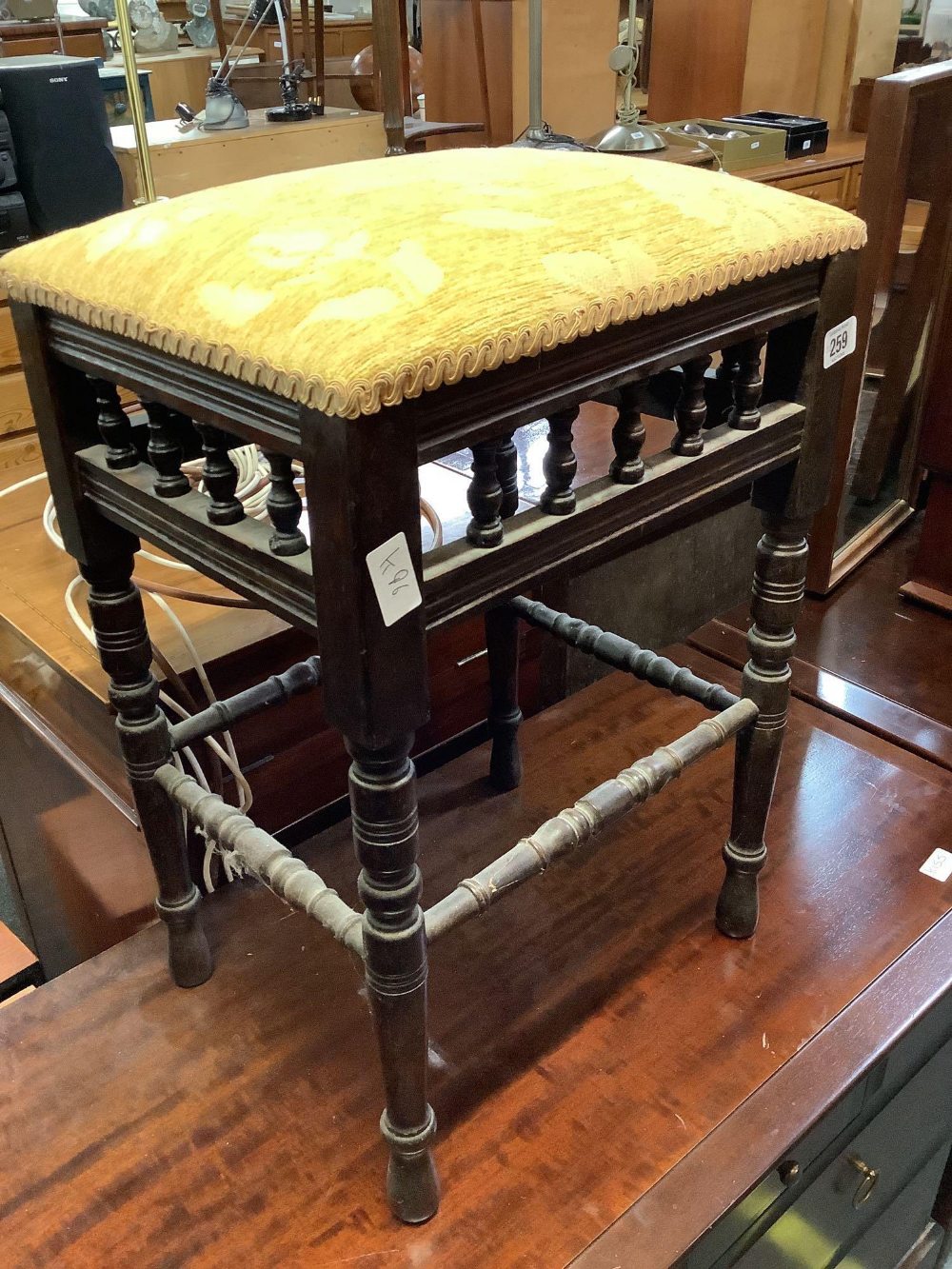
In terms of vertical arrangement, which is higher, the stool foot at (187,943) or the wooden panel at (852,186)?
the wooden panel at (852,186)

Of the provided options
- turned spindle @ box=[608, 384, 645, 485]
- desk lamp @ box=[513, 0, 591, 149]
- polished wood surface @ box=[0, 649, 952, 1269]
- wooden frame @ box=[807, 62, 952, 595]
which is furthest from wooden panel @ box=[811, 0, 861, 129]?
turned spindle @ box=[608, 384, 645, 485]

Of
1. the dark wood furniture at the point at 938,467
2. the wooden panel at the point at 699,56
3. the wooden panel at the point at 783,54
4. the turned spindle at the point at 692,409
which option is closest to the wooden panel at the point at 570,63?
the wooden panel at the point at 699,56

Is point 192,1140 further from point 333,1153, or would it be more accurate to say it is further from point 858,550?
point 858,550

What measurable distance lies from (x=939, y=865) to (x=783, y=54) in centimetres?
248

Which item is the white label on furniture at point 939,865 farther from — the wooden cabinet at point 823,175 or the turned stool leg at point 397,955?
the wooden cabinet at point 823,175

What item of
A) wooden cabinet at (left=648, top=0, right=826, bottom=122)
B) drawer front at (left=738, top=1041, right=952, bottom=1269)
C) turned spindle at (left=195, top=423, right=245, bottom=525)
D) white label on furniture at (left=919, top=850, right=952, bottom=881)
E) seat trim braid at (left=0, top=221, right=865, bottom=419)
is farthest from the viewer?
wooden cabinet at (left=648, top=0, right=826, bottom=122)

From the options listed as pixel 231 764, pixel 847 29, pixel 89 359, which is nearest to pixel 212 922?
pixel 231 764

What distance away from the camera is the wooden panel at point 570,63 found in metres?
2.55

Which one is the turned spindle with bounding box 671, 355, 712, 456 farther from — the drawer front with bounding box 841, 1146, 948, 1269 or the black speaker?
the black speaker

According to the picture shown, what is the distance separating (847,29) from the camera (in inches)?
107

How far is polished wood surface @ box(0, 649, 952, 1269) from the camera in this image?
0.69 meters

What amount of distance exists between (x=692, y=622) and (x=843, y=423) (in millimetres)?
307

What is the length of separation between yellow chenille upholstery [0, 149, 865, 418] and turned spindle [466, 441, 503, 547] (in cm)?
7

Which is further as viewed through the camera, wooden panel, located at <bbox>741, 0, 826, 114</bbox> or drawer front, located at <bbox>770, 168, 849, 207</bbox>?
wooden panel, located at <bbox>741, 0, 826, 114</bbox>
